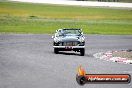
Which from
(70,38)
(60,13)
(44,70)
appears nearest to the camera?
(44,70)

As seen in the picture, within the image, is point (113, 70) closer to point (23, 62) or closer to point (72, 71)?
point (72, 71)

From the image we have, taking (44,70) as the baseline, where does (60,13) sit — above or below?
below

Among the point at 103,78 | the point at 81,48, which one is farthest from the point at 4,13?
the point at 103,78

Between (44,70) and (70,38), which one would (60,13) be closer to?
(70,38)

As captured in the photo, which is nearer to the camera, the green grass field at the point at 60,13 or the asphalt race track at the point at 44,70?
the asphalt race track at the point at 44,70

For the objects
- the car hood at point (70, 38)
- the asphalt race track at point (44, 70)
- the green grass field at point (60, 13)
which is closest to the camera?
the asphalt race track at point (44, 70)

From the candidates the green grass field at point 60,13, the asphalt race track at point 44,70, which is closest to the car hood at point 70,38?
the asphalt race track at point 44,70

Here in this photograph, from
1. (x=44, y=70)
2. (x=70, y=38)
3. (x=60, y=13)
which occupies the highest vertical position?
(x=70, y=38)

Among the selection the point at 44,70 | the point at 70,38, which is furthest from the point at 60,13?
the point at 44,70

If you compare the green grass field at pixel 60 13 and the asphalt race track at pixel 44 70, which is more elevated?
the asphalt race track at pixel 44 70

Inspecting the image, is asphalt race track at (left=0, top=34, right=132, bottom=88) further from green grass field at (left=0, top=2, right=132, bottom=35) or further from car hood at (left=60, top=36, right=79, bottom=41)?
green grass field at (left=0, top=2, right=132, bottom=35)

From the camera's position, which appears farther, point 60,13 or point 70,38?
point 60,13

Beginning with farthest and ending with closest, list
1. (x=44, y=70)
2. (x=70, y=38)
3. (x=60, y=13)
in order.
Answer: (x=60, y=13) → (x=70, y=38) → (x=44, y=70)

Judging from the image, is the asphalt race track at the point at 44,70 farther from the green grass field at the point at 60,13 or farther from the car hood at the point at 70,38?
the green grass field at the point at 60,13
